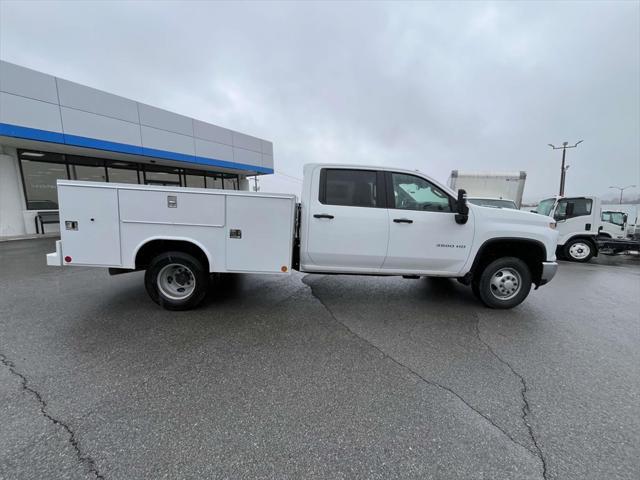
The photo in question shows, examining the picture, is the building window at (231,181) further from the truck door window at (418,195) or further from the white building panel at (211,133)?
the truck door window at (418,195)

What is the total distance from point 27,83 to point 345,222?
45.0 feet

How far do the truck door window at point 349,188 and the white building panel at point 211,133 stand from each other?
47.1ft

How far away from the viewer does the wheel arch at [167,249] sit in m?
3.85

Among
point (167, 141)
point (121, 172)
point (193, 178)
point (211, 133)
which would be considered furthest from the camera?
point (193, 178)

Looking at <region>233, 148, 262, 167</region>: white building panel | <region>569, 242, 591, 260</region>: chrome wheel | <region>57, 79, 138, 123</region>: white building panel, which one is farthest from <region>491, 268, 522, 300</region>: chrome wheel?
<region>233, 148, 262, 167</region>: white building panel

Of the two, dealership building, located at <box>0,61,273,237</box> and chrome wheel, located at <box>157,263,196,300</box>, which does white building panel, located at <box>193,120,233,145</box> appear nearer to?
dealership building, located at <box>0,61,273,237</box>

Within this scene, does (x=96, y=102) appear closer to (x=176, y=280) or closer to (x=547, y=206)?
(x=176, y=280)

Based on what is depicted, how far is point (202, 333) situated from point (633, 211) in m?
21.2

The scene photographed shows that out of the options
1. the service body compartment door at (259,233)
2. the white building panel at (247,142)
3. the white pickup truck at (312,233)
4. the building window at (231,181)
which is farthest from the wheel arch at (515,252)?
the building window at (231,181)

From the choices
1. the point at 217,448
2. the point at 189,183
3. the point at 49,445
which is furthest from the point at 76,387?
the point at 189,183

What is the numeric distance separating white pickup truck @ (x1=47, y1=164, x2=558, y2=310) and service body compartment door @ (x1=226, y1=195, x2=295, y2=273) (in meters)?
0.01

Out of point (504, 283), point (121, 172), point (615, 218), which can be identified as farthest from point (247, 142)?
point (615, 218)

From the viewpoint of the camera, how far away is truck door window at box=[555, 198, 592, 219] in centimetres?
935

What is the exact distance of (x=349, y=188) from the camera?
4.17 metres
